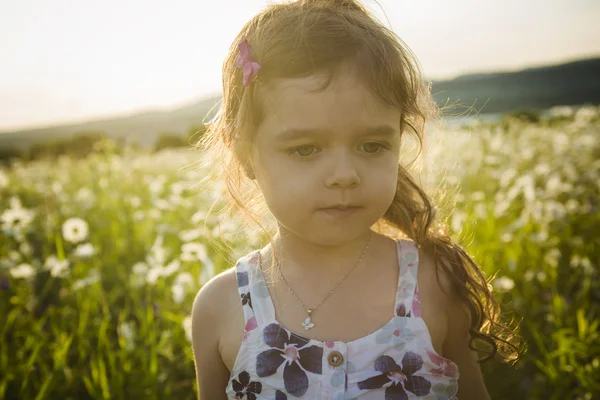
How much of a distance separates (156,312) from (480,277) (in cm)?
186

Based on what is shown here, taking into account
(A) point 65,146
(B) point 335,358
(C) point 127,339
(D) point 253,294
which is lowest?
(A) point 65,146

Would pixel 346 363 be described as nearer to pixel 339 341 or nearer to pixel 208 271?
pixel 339 341

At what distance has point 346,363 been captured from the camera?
128cm

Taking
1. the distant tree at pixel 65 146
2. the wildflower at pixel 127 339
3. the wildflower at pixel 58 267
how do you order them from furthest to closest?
the distant tree at pixel 65 146 → the wildflower at pixel 58 267 → the wildflower at pixel 127 339

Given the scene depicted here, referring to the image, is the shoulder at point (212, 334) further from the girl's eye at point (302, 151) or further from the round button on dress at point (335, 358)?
the girl's eye at point (302, 151)

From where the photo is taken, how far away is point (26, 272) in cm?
269

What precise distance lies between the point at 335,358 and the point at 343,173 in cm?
49

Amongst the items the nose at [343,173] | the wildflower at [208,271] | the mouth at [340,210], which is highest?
the nose at [343,173]

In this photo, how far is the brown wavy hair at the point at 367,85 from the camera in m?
1.23

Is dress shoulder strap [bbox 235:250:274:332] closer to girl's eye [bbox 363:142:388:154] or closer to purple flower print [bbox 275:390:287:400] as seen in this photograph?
purple flower print [bbox 275:390:287:400]

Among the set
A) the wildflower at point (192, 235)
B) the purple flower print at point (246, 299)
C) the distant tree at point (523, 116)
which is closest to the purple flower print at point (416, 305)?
the purple flower print at point (246, 299)

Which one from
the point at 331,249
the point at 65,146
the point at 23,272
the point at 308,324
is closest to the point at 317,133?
the point at 331,249

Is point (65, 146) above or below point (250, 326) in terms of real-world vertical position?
below

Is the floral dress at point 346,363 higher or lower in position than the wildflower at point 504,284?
higher
